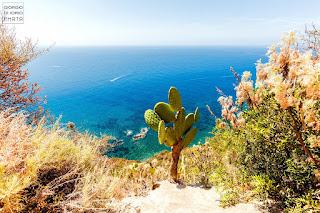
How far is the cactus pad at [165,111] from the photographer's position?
501cm

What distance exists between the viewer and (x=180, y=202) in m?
4.12

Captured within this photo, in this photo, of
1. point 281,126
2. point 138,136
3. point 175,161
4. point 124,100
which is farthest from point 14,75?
point 124,100

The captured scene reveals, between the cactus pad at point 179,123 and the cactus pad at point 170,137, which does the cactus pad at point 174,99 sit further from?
the cactus pad at point 170,137

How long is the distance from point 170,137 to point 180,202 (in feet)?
5.92

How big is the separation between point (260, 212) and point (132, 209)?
2.77 meters

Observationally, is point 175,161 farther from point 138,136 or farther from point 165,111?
point 138,136

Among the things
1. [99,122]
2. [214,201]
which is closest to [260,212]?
[214,201]

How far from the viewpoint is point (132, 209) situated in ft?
Result: 12.2

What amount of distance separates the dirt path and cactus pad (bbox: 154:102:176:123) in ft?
7.32

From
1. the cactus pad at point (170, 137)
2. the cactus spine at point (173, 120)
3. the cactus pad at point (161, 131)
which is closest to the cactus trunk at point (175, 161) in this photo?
the cactus spine at point (173, 120)

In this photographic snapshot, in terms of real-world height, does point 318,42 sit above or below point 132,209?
above

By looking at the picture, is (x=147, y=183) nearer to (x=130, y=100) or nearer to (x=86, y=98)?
(x=130, y=100)

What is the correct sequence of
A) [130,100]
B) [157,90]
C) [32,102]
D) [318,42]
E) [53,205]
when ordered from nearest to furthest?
1. [53,205]
2. [318,42]
3. [32,102]
4. [130,100]
5. [157,90]

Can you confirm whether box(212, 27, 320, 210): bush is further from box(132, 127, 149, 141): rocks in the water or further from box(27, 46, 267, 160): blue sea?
box(132, 127, 149, 141): rocks in the water
